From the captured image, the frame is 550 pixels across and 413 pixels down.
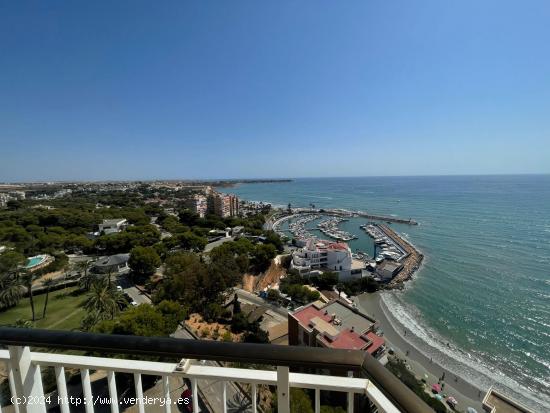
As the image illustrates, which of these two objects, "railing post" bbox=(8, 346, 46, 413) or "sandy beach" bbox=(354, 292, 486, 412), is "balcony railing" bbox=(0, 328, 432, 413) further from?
"sandy beach" bbox=(354, 292, 486, 412)

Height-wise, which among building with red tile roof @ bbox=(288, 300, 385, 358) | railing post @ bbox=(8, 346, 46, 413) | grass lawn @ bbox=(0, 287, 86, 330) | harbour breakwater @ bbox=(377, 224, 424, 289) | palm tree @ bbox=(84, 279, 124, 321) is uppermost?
railing post @ bbox=(8, 346, 46, 413)

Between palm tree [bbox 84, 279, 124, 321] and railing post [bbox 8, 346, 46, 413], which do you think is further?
palm tree [bbox 84, 279, 124, 321]

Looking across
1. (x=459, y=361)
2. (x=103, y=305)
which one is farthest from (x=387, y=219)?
(x=103, y=305)

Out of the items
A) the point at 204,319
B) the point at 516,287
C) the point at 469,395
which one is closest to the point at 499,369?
the point at 469,395

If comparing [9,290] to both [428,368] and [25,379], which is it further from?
[428,368]

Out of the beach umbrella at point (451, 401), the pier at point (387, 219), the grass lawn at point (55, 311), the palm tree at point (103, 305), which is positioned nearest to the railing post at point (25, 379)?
the palm tree at point (103, 305)

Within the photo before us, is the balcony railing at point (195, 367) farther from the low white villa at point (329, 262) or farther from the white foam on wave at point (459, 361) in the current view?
the low white villa at point (329, 262)

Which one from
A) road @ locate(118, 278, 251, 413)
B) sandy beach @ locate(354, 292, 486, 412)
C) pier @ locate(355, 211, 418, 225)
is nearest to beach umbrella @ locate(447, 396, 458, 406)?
sandy beach @ locate(354, 292, 486, 412)

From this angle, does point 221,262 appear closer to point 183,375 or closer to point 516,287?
point 183,375
